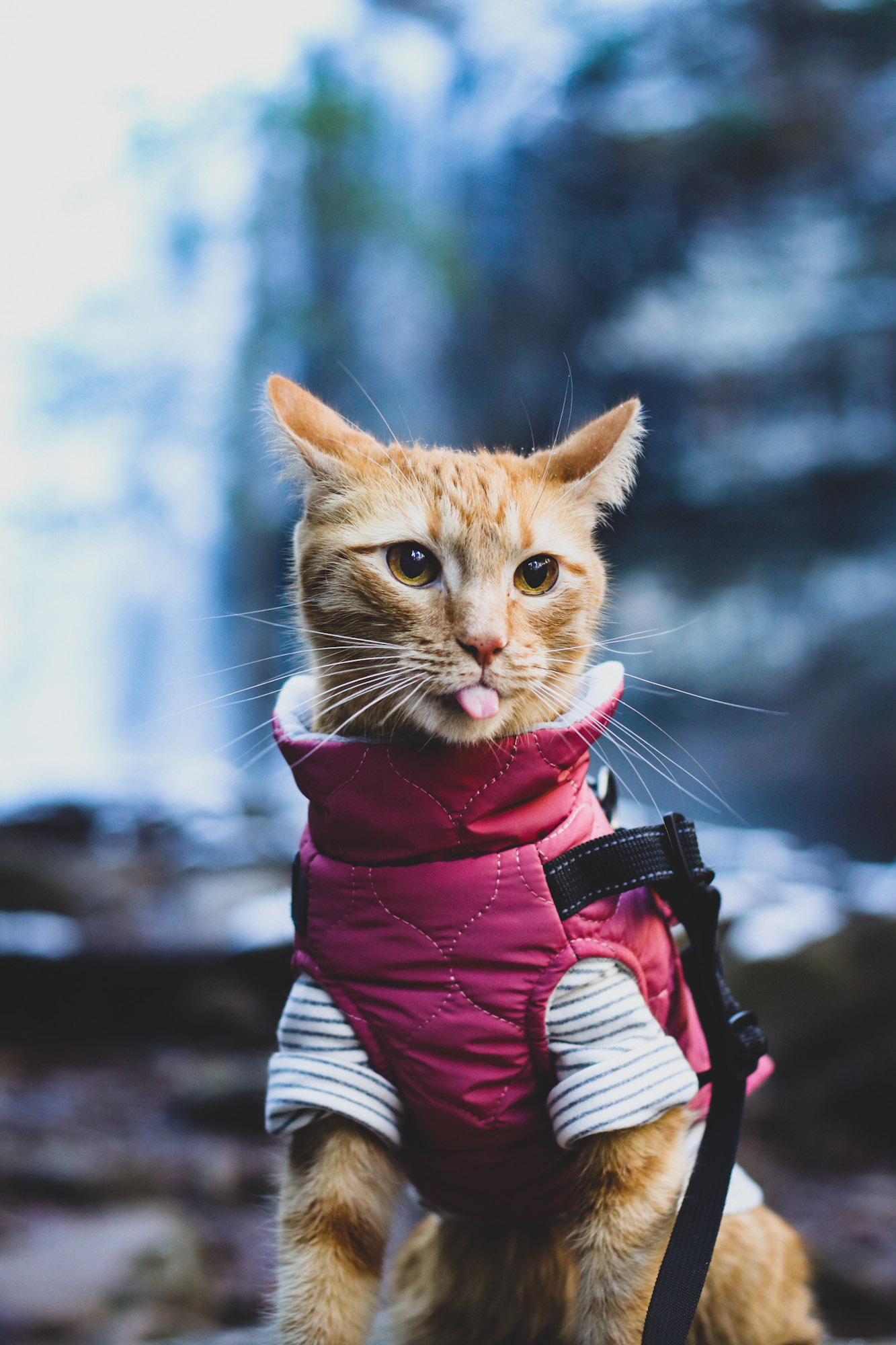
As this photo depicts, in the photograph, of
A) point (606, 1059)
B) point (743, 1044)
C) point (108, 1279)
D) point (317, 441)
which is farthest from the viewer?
point (108, 1279)

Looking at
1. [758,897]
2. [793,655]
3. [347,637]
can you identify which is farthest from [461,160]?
[347,637]

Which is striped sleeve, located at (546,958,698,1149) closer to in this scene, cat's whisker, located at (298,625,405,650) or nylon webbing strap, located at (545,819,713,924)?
nylon webbing strap, located at (545,819,713,924)

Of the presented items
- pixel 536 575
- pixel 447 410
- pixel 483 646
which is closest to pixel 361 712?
pixel 483 646

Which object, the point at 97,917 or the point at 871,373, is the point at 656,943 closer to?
the point at 97,917

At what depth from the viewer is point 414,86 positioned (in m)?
7.63

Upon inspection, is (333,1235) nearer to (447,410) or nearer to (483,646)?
(483,646)

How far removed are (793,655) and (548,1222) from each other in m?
5.10

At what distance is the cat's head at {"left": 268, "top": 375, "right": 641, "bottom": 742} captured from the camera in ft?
3.44

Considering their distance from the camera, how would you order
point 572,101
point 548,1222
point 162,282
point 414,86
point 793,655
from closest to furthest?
1. point 548,1222
2. point 793,655
3. point 572,101
4. point 162,282
5. point 414,86

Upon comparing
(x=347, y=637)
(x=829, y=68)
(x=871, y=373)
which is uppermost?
(x=829, y=68)

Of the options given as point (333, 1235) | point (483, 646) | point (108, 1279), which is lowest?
point (108, 1279)

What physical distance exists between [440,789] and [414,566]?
272 mm

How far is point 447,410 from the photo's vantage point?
7.28 m

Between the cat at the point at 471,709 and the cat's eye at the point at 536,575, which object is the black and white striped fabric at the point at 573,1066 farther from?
the cat's eye at the point at 536,575
